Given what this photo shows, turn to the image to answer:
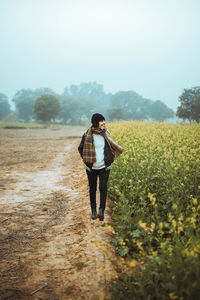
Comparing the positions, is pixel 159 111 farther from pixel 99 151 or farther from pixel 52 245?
pixel 52 245

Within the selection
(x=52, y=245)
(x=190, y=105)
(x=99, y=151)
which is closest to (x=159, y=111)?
(x=190, y=105)

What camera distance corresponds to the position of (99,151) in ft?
13.2

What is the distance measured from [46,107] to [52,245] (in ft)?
207

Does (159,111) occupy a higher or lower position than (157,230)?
higher

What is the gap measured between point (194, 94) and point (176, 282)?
3155cm

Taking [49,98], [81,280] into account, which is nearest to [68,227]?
[81,280]

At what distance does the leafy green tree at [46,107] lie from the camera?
64.1 metres

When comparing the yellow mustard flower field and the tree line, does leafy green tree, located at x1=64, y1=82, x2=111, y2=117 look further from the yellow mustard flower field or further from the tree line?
the yellow mustard flower field

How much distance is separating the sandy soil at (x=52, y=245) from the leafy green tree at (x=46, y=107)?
2350 inches

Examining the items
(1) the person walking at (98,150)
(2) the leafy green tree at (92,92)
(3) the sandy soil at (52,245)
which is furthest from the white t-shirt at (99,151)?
(2) the leafy green tree at (92,92)

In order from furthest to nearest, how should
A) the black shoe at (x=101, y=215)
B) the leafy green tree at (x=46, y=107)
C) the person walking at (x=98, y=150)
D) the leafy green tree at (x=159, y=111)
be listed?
the leafy green tree at (x=159, y=111) < the leafy green tree at (x=46, y=107) < the black shoe at (x=101, y=215) < the person walking at (x=98, y=150)

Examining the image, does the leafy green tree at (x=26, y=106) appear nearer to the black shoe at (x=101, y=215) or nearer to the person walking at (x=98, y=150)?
the person walking at (x=98, y=150)

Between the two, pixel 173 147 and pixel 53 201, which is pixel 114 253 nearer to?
pixel 53 201

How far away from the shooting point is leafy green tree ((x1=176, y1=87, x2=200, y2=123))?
29.0 m
